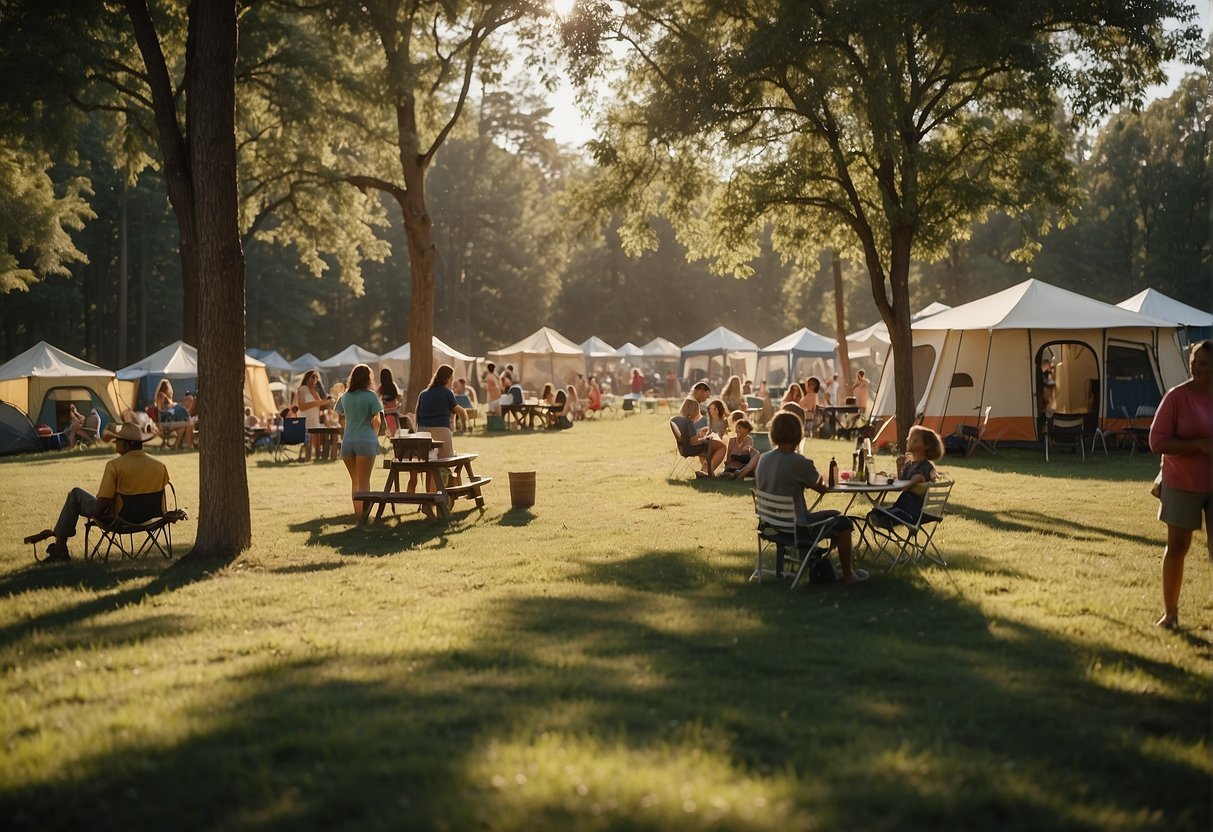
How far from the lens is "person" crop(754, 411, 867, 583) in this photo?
756 centimetres

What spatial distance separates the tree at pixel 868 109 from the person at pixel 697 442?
3.27 metres

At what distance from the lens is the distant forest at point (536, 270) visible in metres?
45.8

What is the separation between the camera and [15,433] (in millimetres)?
21938

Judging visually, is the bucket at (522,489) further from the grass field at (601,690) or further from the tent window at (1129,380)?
the tent window at (1129,380)

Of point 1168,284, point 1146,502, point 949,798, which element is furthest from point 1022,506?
point 1168,284

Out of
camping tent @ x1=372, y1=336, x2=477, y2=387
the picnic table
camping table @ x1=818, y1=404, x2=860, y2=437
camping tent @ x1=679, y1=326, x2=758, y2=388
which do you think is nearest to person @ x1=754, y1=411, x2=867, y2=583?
the picnic table

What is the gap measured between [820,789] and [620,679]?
1.61 metres

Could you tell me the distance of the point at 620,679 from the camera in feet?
16.8

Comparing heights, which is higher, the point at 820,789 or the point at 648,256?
the point at 648,256

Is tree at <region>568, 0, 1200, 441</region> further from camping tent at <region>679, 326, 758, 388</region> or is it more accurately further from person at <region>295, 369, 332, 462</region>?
camping tent at <region>679, 326, 758, 388</region>

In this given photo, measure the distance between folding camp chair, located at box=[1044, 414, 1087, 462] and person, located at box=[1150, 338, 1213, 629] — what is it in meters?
11.9

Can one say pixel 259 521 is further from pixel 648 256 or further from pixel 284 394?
pixel 648 256

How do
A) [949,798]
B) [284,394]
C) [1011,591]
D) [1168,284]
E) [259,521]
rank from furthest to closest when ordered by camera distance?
[1168,284]
[284,394]
[259,521]
[1011,591]
[949,798]

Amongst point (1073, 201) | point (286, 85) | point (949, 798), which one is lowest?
point (949, 798)
